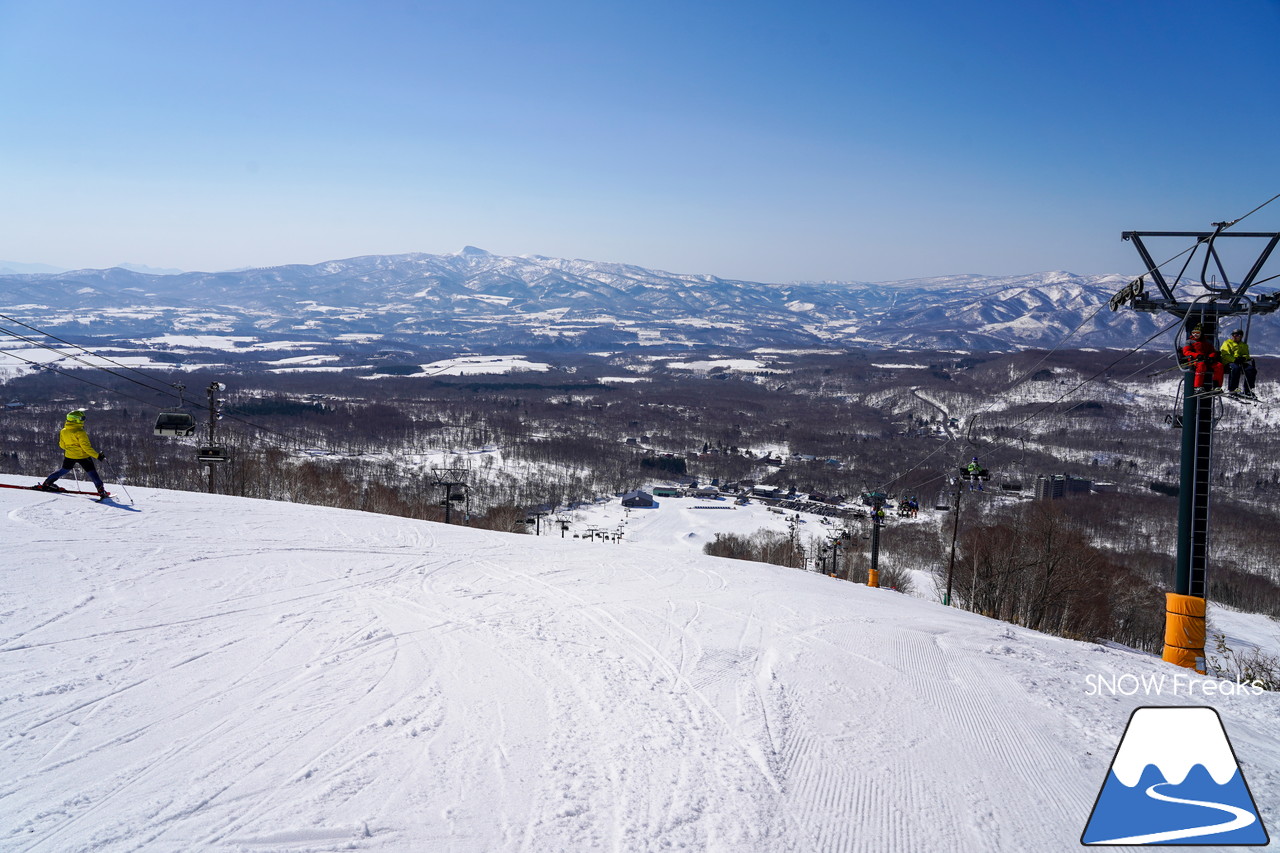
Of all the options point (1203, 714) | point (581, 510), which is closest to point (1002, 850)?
point (1203, 714)

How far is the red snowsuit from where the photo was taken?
8.88 meters

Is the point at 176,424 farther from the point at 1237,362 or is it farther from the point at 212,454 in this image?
the point at 1237,362

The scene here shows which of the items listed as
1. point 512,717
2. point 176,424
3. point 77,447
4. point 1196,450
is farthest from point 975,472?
point 176,424

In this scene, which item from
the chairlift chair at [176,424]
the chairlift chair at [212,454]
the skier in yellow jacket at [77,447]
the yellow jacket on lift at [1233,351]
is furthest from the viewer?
the chairlift chair at [212,454]

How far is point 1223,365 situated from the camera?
894 cm

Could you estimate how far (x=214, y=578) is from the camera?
905cm

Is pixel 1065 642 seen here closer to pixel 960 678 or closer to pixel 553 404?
pixel 960 678

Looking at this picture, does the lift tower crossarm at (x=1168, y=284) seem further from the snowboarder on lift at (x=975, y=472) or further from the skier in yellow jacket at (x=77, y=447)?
the skier in yellow jacket at (x=77, y=447)

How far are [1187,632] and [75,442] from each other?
18627 mm

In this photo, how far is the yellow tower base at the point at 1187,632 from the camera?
9109 mm

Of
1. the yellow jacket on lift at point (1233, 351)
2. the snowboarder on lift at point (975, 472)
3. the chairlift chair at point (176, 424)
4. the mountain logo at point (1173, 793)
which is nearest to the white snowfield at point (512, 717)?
the mountain logo at point (1173, 793)

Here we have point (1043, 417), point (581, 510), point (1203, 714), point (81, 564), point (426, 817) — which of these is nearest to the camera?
point (426, 817)

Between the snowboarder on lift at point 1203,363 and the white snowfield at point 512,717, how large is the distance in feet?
12.6

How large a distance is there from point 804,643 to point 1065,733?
292cm
